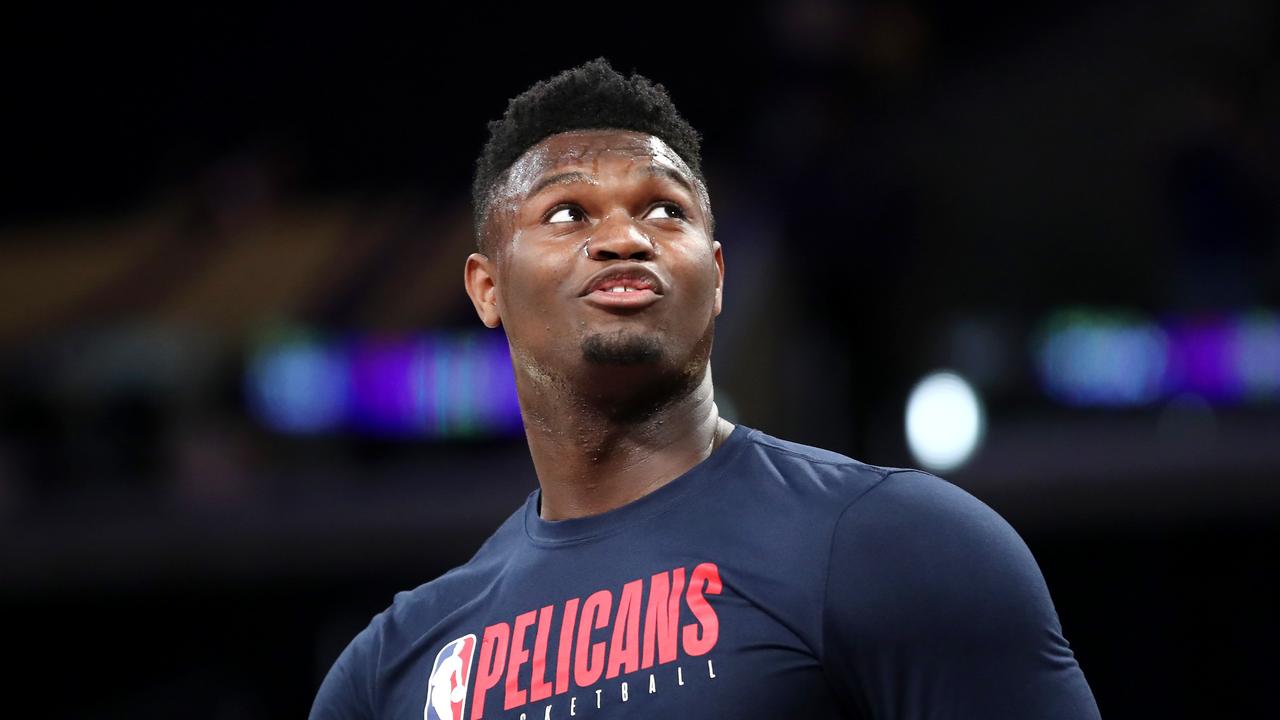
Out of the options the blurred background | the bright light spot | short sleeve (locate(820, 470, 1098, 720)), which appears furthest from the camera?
the bright light spot

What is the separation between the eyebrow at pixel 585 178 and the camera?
81.8 inches

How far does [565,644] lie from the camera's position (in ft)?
6.25

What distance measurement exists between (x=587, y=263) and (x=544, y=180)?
18 cm

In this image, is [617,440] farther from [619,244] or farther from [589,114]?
[589,114]

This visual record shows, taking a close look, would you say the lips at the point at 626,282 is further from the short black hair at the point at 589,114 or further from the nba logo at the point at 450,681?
the nba logo at the point at 450,681

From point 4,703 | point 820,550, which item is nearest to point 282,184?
point 4,703

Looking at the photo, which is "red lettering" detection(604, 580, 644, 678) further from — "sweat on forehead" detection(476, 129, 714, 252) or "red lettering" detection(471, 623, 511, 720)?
"sweat on forehead" detection(476, 129, 714, 252)

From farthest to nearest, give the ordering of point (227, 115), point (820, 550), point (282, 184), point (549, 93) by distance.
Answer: point (227, 115)
point (282, 184)
point (549, 93)
point (820, 550)

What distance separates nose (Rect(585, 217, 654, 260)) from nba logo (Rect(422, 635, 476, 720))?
58cm

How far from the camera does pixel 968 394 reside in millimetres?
5371

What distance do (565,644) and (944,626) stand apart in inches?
21.2

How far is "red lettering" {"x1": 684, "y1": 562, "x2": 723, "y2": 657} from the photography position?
175 cm

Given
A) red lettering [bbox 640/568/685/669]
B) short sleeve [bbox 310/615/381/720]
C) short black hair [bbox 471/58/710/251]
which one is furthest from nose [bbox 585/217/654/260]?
short sleeve [bbox 310/615/381/720]

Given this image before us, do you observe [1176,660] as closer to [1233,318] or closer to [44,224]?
[1233,318]
